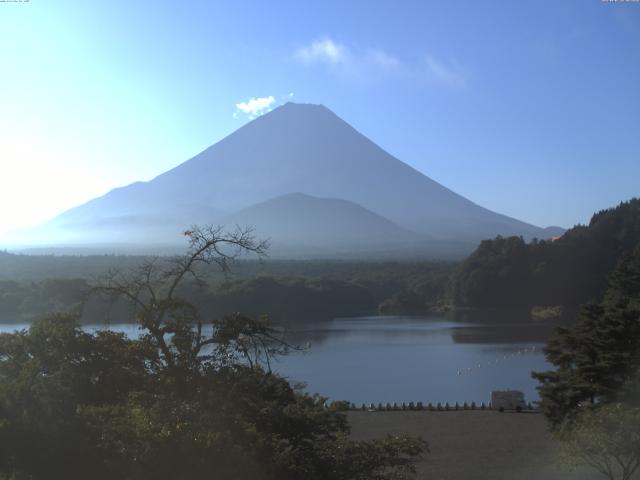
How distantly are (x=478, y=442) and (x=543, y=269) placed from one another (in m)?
26.8

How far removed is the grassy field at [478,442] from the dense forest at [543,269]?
23781 mm

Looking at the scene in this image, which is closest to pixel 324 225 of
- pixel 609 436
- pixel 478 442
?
pixel 478 442

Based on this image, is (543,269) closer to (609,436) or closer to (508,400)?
(508,400)

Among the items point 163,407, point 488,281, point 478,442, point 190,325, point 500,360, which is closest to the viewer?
point 163,407

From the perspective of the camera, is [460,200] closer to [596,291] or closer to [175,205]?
[175,205]

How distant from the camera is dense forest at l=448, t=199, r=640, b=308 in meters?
35.1

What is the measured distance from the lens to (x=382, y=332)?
26656 millimetres

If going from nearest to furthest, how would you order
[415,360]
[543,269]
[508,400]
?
[508,400] → [415,360] → [543,269]

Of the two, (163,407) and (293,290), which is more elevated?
(163,407)

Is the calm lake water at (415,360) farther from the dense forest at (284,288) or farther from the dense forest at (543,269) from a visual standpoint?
the dense forest at (543,269)

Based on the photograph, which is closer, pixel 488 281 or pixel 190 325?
pixel 190 325

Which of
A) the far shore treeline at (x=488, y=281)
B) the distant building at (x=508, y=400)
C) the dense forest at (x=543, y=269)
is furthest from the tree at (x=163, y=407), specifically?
the dense forest at (x=543, y=269)

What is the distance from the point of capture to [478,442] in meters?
10.2

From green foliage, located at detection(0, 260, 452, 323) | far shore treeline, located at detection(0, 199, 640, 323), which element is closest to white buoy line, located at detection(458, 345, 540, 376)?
green foliage, located at detection(0, 260, 452, 323)
